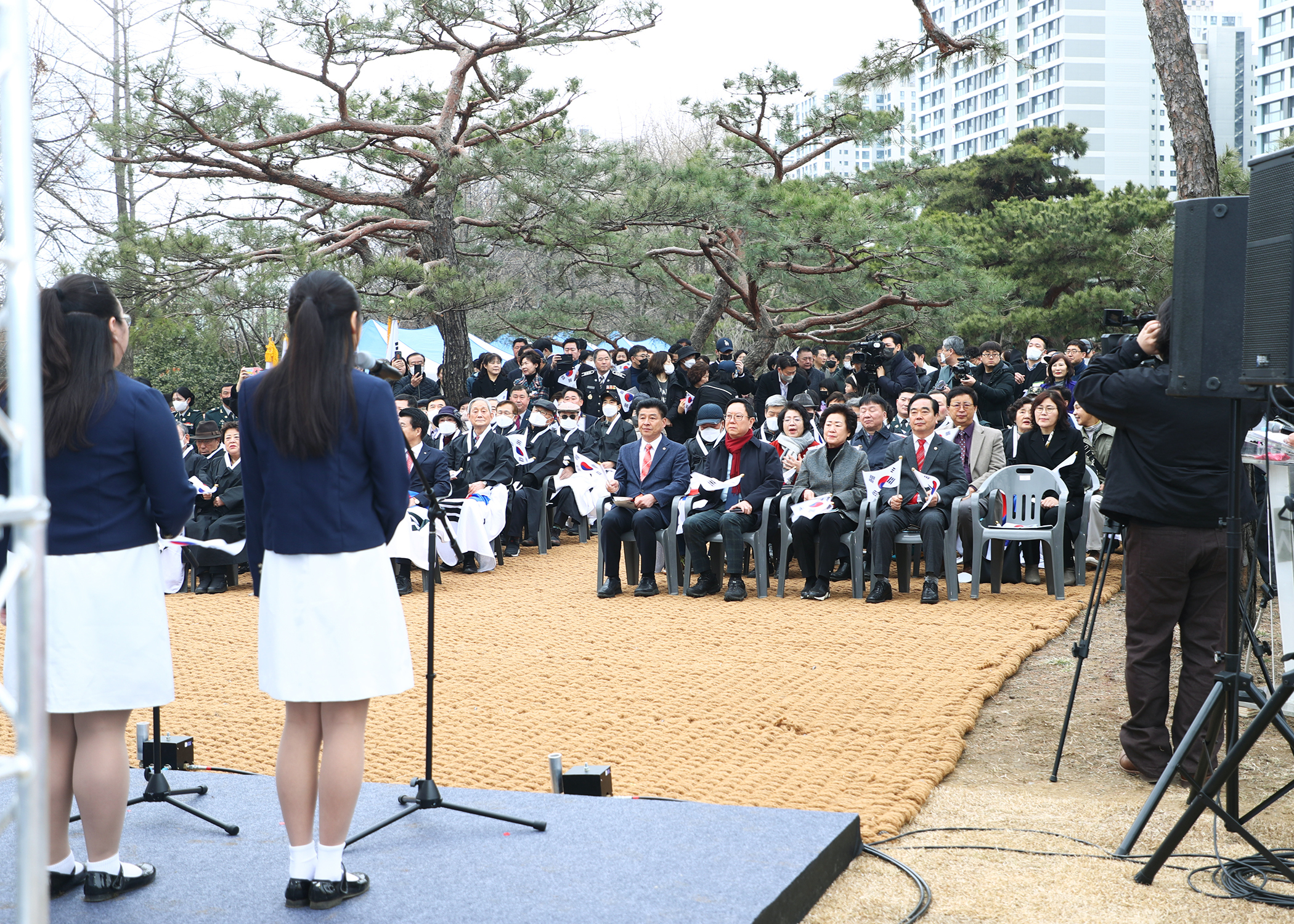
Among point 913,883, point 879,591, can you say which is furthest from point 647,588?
point 913,883

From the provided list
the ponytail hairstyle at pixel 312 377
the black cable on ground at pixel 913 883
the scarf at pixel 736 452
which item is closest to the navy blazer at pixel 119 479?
the ponytail hairstyle at pixel 312 377

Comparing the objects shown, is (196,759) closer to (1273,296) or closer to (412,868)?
(412,868)

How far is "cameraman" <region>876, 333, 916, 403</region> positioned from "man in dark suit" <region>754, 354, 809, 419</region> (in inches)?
33.3

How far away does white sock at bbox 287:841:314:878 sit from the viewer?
282cm

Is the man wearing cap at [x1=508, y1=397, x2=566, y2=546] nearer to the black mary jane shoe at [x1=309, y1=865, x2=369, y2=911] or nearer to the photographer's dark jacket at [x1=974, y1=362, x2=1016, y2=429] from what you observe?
the photographer's dark jacket at [x1=974, y1=362, x2=1016, y2=429]

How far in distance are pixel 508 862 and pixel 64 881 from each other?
44.7 inches

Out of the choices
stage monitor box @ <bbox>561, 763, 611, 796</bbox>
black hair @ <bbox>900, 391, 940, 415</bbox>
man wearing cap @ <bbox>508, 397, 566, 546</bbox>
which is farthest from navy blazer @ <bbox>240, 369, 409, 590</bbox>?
man wearing cap @ <bbox>508, 397, 566, 546</bbox>

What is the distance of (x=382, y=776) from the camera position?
4.42 metres

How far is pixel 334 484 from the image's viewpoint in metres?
2.79

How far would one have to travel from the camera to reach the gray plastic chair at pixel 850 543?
827 centimetres

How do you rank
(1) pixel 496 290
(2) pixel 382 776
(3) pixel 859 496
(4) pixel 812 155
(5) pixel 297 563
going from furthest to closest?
1. (4) pixel 812 155
2. (1) pixel 496 290
3. (3) pixel 859 496
4. (2) pixel 382 776
5. (5) pixel 297 563

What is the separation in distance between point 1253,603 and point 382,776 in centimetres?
411

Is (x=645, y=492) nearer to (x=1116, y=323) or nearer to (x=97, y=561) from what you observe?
(x=1116, y=323)

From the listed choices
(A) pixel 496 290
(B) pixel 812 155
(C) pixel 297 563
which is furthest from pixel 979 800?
(B) pixel 812 155
